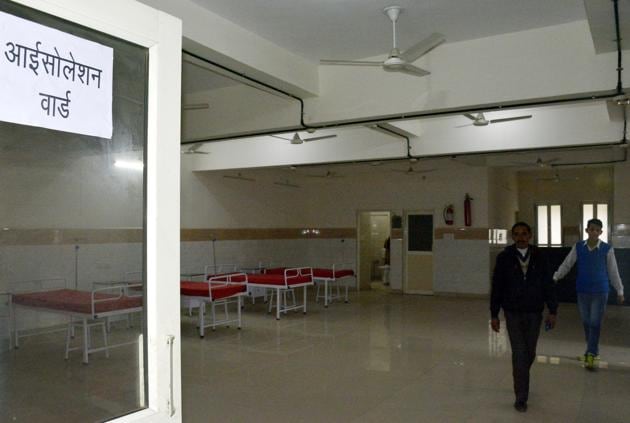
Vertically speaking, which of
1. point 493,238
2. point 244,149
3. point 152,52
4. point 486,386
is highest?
point 244,149

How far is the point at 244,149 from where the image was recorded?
1035 centimetres

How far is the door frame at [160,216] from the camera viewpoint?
1562 mm

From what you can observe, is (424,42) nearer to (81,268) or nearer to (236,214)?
(81,268)

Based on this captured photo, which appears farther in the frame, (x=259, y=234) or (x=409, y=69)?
(x=259, y=234)

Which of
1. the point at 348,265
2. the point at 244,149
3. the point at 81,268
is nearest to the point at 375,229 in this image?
the point at 348,265

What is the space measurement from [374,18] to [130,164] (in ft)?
12.5

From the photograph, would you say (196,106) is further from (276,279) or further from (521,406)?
(521,406)

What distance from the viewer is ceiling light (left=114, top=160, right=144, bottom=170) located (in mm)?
1555

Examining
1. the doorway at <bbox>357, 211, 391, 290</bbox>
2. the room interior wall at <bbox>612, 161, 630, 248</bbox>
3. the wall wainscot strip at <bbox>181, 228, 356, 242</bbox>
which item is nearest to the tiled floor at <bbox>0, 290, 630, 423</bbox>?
the room interior wall at <bbox>612, 161, 630, 248</bbox>

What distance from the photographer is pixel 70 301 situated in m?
1.69

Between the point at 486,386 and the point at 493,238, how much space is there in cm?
804

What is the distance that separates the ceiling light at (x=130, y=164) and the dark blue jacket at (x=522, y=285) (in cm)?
387

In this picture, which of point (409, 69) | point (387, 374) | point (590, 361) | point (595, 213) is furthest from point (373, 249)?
point (409, 69)

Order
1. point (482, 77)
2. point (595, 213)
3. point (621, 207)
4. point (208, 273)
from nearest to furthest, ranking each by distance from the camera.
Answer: point (482, 77) → point (621, 207) → point (208, 273) → point (595, 213)
